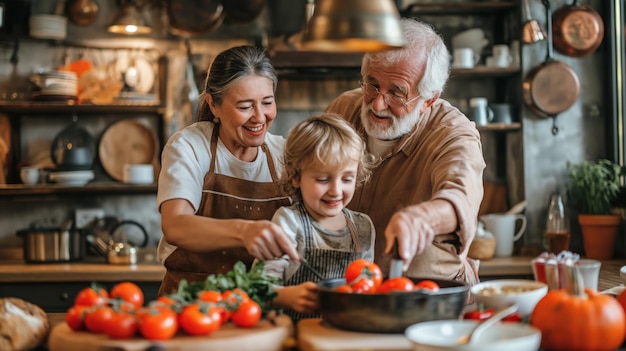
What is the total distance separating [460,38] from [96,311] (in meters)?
3.85

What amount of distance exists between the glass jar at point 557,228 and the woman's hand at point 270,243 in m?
A: 2.96

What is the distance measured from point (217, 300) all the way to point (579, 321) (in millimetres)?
844

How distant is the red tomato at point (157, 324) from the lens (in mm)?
1815

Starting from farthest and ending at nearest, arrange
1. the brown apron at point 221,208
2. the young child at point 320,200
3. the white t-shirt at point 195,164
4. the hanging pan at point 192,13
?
1. the hanging pan at point 192,13
2. the brown apron at point 221,208
3. the white t-shirt at point 195,164
4. the young child at point 320,200

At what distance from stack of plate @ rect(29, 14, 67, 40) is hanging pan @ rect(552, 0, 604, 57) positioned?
312 centimetres

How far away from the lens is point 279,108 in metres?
5.39

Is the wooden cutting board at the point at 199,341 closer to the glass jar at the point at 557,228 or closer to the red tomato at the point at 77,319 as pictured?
the red tomato at the point at 77,319

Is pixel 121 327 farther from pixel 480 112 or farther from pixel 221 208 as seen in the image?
pixel 480 112

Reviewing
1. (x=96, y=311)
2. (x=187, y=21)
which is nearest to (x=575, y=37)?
(x=187, y=21)

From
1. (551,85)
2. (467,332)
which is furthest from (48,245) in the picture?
(467,332)

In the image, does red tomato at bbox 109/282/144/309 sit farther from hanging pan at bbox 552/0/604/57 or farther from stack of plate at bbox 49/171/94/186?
hanging pan at bbox 552/0/604/57

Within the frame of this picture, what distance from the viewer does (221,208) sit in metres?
2.86

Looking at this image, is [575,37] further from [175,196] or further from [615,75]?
[175,196]

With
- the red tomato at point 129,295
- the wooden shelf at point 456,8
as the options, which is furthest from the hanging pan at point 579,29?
the red tomato at point 129,295
